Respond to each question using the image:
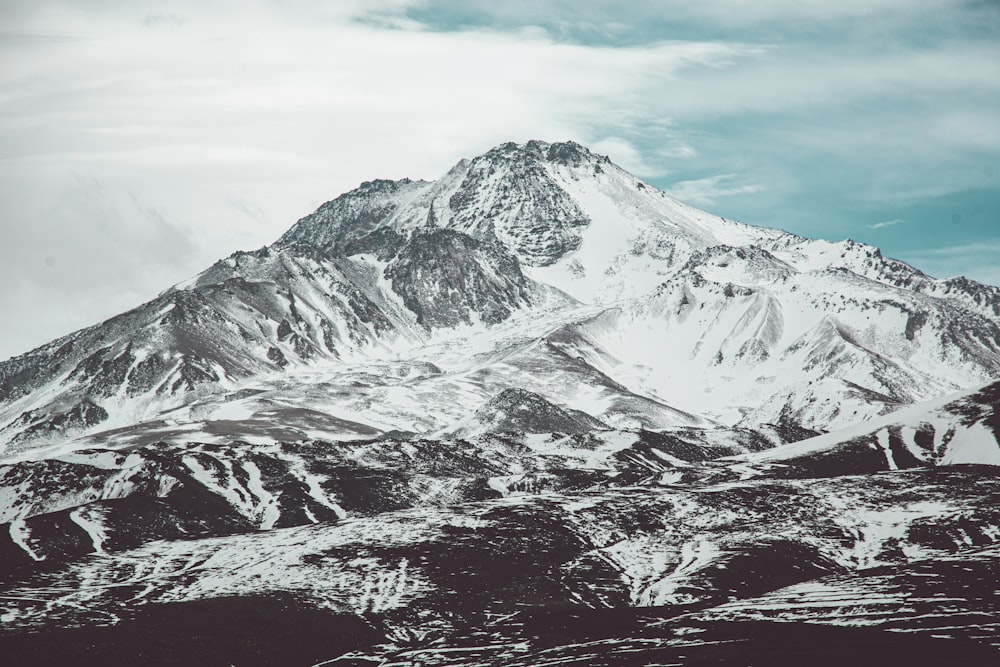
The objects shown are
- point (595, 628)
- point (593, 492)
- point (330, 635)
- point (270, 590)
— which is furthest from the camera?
point (593, 492)

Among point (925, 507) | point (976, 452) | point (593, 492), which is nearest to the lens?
point (925, 507)

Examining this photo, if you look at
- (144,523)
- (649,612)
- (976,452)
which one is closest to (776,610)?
(649,612)

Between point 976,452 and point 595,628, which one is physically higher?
point 976,452

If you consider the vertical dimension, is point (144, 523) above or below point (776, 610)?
above

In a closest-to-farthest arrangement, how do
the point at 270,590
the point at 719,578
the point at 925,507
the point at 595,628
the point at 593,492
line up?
the point at 595,628, the point at 270,590, the point at 719,578, the point at 925,507, the point at 593,492

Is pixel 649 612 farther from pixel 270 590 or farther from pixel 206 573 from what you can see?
pixel 206 573

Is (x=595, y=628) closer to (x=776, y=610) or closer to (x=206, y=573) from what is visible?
(x=776, y=610)

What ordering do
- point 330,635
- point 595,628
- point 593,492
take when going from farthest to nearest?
point 593,492
point 330,635
point 595,628

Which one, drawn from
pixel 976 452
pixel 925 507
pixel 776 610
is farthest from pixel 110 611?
pixel 976 452

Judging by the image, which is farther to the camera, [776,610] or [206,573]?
[206,573]
